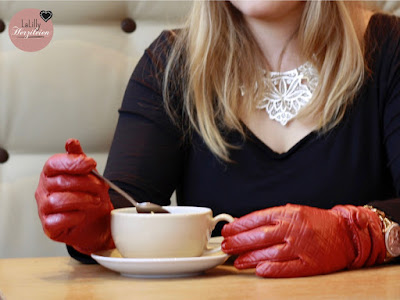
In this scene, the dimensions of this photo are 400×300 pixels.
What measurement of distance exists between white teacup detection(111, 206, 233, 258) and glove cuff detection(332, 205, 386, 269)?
0.60 ft

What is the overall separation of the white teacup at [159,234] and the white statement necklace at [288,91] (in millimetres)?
426

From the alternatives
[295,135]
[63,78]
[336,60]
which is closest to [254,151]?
[295,135]

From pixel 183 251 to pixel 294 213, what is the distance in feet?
0.43

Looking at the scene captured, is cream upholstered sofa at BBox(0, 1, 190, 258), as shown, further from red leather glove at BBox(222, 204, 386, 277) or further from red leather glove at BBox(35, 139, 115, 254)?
red leather glove at BBox(222, 204, 386, 277)

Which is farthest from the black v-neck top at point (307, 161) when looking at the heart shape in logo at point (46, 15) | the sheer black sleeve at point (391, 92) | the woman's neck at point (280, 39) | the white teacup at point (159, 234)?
the white teacup at point (159, 234)

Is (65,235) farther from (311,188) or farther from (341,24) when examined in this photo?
(341,24)

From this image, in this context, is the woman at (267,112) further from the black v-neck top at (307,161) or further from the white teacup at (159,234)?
Answer: the white teacup at (159,234)

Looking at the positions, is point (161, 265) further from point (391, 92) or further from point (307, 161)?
point (391, 92)

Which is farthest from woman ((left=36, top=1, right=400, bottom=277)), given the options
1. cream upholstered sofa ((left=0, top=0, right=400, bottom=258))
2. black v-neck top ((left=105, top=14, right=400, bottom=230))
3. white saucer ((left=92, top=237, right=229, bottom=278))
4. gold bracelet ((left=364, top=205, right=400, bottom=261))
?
white saucer ((left=92, top=237, right=229, bottom=278))

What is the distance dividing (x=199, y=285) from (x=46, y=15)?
70cm

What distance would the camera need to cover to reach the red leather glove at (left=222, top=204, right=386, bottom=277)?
668mm

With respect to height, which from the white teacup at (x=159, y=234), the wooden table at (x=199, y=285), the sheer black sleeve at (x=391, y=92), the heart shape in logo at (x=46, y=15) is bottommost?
the wooden table at (x=199, y=285)

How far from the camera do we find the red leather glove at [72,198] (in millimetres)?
697

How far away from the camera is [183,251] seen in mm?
686
